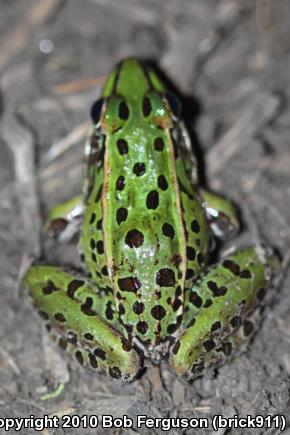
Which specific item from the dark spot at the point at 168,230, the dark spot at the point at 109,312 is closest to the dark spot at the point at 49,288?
the dark spot at the point at 109,312

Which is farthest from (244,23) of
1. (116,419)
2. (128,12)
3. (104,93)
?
(116,419)

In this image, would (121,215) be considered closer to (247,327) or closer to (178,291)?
(178,291)

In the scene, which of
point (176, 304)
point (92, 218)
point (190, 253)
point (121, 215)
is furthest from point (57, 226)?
point (176, 304)

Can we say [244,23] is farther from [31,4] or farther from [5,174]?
[5,174]

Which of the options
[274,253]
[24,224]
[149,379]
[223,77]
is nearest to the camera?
[149,379]

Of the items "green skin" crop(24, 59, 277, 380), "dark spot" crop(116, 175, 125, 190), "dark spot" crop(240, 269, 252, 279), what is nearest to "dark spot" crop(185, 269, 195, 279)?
"green skin" crop(24, 59, 277, 380)

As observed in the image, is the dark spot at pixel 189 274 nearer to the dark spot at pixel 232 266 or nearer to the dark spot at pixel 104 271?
the dark spot at pixel 232 266

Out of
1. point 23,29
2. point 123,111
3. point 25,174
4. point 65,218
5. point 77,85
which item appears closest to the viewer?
point 123,111
